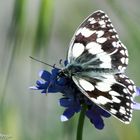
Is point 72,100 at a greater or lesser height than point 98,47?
lesser

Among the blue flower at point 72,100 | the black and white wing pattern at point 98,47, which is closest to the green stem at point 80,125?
the blue flower at point 72,100

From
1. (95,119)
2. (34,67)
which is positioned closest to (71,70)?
(95,119)

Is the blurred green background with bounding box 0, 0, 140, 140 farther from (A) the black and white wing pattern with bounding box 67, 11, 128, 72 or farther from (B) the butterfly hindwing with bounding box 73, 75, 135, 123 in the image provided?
(B) the butterfly hindwing with bounding box 73, 75, 135, 123

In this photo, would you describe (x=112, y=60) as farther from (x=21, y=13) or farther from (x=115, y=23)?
(x=115, y=23)

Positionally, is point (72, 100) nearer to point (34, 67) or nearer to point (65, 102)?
point (65, 102)

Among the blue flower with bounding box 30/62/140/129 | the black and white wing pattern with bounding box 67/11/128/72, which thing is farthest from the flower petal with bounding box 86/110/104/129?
the black and white wing pattern with bounding box 67/11/128/72

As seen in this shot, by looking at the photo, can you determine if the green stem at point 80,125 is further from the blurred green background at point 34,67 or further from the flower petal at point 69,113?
the blurred green background at point 34,67

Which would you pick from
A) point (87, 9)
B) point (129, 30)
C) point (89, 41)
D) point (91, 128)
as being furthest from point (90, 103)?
point (87, 9)

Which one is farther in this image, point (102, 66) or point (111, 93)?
point (102, 66)
